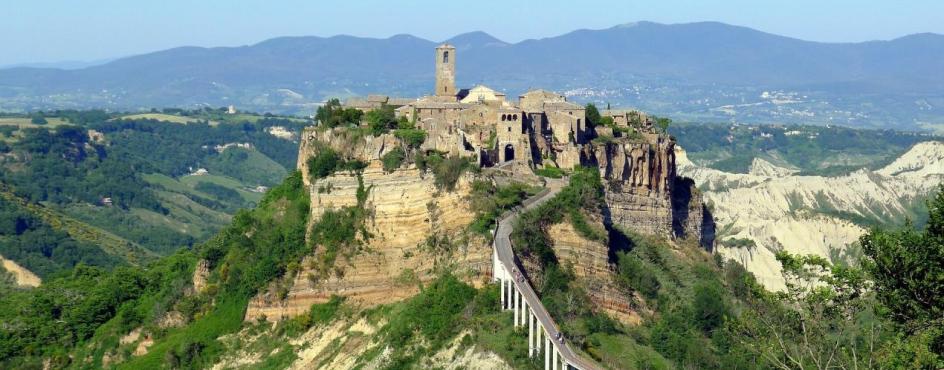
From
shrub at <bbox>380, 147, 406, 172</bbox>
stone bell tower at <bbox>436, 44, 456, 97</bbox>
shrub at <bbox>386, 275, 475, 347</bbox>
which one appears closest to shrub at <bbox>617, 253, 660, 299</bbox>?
shrub at <bbox>386, 275, 475, 347</bbox>

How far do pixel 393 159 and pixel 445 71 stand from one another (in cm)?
1220

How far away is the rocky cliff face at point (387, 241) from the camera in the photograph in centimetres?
4622

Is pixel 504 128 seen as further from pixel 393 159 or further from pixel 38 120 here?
pixel 38 120

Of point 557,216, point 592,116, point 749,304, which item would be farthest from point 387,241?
point 592,116

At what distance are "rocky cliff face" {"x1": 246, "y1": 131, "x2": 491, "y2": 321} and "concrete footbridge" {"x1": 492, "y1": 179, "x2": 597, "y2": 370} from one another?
1258 mm

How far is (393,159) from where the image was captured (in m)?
49.3

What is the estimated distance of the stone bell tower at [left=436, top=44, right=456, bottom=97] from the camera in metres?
60.6

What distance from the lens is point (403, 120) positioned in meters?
53.9

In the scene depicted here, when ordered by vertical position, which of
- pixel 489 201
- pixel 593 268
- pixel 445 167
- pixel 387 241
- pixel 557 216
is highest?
pixel 445 167

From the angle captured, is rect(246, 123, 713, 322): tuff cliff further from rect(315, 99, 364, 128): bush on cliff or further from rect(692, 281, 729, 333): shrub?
rect(692, 281, 729, 333): shrub

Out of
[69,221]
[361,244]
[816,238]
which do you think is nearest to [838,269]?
[361,244]

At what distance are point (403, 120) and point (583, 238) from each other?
10.7m

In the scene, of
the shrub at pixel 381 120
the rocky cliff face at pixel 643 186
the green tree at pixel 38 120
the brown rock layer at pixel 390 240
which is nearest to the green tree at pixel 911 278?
the brown rock layer at pixel 390 240

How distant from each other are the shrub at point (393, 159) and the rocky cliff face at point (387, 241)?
26cm
